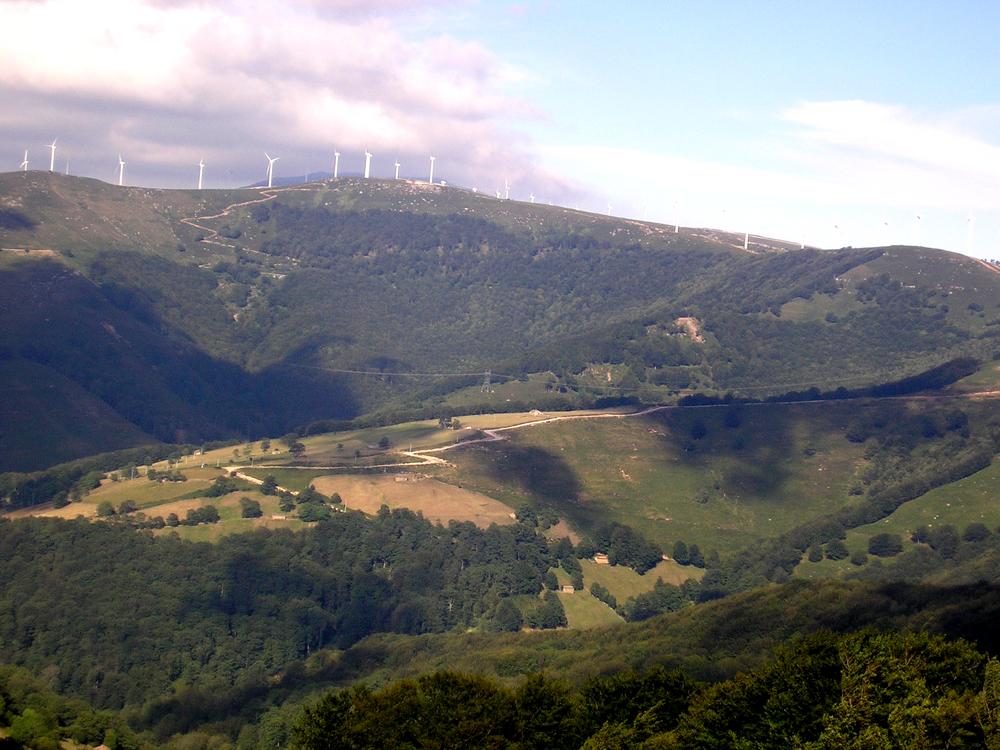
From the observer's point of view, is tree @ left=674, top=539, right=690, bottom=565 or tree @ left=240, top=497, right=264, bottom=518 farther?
tree @ left=674, top=539, right=690, bottom=565

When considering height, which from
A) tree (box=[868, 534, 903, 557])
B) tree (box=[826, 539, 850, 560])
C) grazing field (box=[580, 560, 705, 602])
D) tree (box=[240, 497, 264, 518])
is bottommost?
grazing field (box=[580, 560, 705, 602])

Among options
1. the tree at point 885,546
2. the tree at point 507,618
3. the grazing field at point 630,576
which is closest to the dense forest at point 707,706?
the tree at point 507,618

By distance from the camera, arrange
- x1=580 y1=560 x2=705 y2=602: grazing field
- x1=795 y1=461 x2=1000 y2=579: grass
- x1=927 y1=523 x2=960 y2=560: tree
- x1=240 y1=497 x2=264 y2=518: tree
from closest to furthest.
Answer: x1=927 y1=523 x2=960 y2=560: tree
x1=580 y1=560 x2=705 y2=602: grazing field
x1=795 y1=461 x2=1000 y2=579: grass
x1=240 y1=497 x2=264 y2=518: tree

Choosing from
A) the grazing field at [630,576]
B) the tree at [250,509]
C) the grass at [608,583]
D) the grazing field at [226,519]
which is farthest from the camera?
the tree at [250,509]

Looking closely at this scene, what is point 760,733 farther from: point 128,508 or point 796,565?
point 128,508

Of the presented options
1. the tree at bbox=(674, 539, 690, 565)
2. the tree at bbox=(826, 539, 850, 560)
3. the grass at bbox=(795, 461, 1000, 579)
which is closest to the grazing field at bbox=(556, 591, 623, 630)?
the tree at bbox=(674, 539, 690, 565)

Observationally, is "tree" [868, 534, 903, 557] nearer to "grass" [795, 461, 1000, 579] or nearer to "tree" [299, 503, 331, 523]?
"grass" [795, 461, 1000, 579]

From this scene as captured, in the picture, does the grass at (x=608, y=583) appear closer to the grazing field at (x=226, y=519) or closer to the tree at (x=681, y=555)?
the tree at (x=681, y=555)
